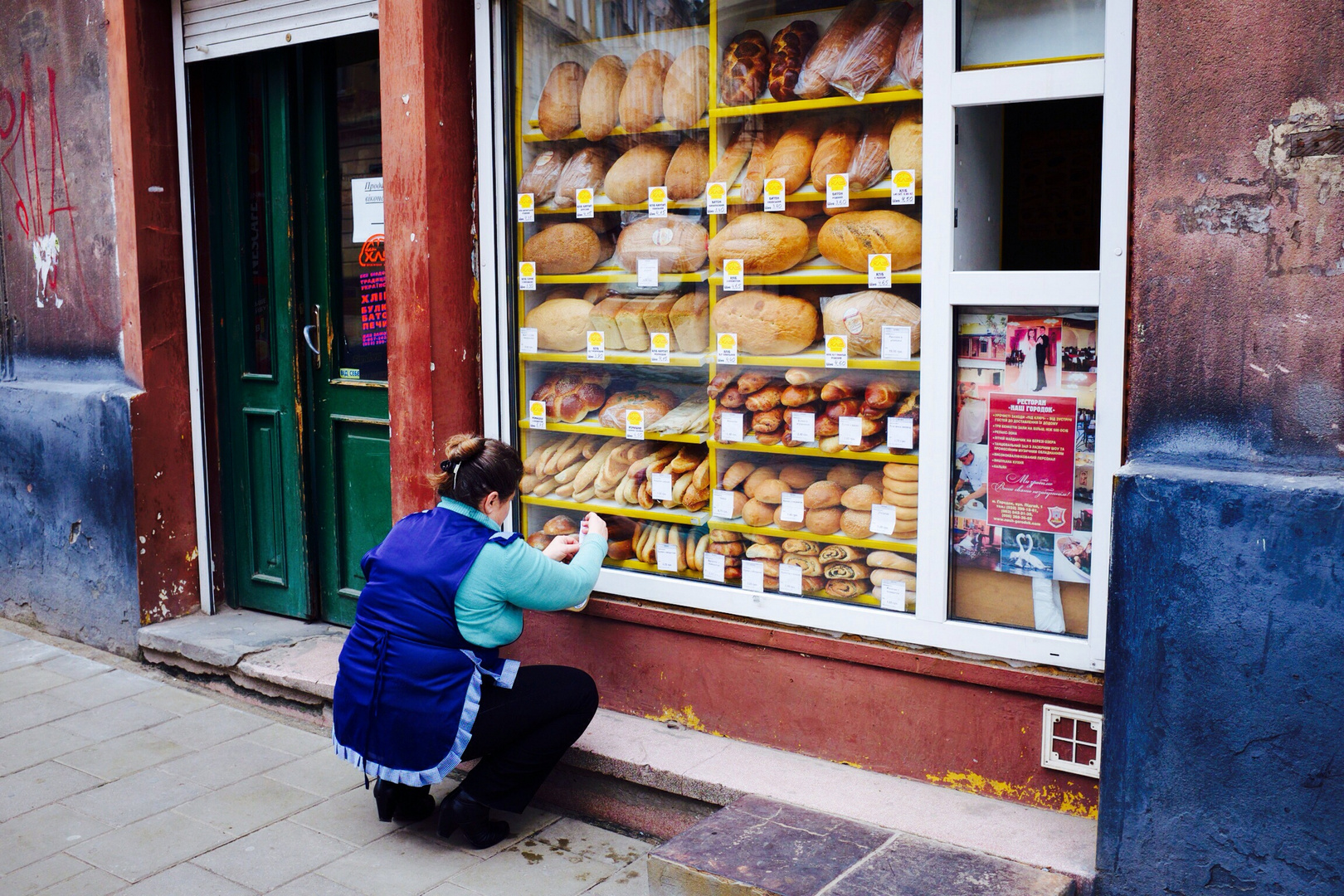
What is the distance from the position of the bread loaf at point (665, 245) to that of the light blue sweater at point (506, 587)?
121cm

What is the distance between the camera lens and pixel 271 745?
14.8 feet

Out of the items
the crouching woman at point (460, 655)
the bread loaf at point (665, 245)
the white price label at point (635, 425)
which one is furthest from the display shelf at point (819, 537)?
the bread loaf at point (665, 245)

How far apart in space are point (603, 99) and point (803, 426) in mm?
1473

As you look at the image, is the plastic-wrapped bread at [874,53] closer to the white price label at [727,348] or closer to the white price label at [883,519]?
the white price label at [727,348]

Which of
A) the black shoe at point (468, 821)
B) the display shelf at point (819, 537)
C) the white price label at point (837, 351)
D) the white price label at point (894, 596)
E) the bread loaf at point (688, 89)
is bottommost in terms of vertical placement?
the black shoe at point (468, 821)

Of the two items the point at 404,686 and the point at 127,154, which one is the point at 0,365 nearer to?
the point at 127,154

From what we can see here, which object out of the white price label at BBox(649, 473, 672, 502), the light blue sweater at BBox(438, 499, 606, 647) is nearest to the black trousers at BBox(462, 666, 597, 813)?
the light blue sweater at BBox(438, 499, 606, 647)

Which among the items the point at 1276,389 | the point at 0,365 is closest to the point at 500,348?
the point at 1276,389

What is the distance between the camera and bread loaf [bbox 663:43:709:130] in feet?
13.1

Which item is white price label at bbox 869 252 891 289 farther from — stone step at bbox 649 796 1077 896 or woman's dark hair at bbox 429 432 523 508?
stone step at bbox 649 796 1077 896

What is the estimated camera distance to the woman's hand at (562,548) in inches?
148

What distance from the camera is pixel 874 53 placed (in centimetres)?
358

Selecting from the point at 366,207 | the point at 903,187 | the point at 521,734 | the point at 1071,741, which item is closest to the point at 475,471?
the point at 521,734

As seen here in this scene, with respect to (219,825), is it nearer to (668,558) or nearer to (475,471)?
(475,471)
